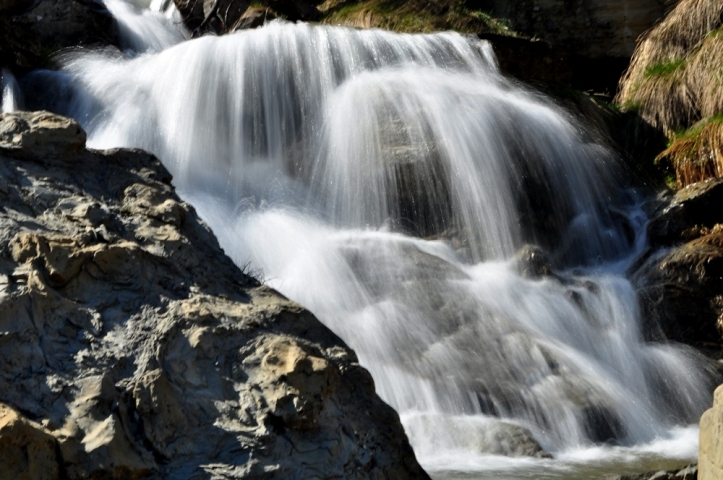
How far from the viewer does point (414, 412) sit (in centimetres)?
529

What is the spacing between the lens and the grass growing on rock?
40.6 ft

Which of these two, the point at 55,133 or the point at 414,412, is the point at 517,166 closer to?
the point at 414,412

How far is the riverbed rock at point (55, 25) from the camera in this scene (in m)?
9.91

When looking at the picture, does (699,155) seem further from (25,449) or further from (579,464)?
(25,449)

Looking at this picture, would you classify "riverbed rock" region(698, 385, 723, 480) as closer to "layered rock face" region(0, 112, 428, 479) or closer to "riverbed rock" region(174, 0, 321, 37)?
"layered rock face" region(0, 112, 428, 479)

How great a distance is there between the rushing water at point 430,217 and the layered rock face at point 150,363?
175cm

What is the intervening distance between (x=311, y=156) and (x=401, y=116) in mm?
927

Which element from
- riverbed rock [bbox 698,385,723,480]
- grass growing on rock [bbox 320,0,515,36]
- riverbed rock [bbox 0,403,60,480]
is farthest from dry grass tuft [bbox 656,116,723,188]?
riverbed rock [bbox 0,403,60,480]

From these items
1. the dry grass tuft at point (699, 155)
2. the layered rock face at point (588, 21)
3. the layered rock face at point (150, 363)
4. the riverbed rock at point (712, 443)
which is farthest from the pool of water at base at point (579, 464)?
the layered rock face at point (588, 21)

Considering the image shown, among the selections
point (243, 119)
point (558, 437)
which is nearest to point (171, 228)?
point (558, 437)

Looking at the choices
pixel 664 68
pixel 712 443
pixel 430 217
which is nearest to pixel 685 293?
pixel 430 217

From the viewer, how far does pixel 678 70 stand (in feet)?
34.8

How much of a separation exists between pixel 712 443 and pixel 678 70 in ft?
27.6

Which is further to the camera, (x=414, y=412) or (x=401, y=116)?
(x=401, y=116)
